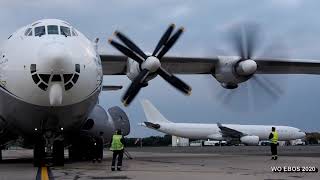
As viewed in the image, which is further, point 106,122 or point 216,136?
point 216,136

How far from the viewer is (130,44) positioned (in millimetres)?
16172

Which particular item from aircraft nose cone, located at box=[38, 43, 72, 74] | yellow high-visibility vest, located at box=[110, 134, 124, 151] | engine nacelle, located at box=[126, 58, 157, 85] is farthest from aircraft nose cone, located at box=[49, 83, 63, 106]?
engine nacelle, located at box=[126, 58, 157, 85]

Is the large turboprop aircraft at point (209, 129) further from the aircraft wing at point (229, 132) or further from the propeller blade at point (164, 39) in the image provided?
the propeller blade at point (164, 39)

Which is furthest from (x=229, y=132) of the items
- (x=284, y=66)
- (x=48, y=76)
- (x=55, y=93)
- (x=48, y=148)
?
(x=48, y=76)

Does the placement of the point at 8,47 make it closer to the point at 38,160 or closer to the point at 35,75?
the point at 35,75

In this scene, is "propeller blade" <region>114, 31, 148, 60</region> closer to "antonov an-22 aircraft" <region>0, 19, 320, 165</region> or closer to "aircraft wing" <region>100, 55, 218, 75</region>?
"antonov an-22 aircraft" <region>0, 19, 320, 165</region>

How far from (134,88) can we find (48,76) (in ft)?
14.5

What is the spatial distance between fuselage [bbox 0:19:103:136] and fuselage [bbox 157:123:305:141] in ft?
138

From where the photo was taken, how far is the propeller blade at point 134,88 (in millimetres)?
15539

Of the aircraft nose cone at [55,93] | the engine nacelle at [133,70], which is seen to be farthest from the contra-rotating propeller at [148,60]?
the aircraft nose cone at [55,93]

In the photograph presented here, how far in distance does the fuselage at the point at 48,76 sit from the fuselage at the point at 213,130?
138 ft

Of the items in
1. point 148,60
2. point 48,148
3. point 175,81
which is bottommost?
point 48,148

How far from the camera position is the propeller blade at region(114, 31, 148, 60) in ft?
52.9

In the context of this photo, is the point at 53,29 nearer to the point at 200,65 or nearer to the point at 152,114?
the point at 200,65
